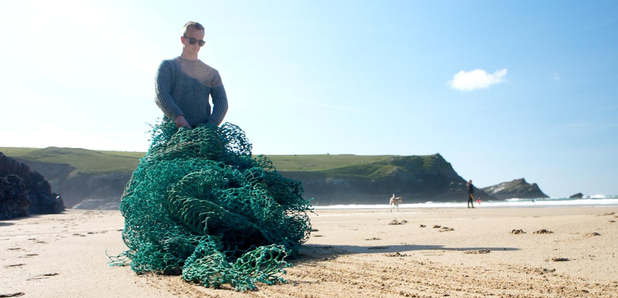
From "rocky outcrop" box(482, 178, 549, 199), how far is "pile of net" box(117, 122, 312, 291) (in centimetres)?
8248

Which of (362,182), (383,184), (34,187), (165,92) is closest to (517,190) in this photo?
(383,184)

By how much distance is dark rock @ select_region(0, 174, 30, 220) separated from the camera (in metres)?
14.0

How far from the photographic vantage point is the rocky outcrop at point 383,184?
65625mm

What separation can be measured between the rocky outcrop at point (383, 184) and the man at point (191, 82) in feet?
183

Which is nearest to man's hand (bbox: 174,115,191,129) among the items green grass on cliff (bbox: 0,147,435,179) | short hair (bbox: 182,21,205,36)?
short hair (bbox: 182,21,205,36)

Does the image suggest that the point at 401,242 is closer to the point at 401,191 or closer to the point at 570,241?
the point at 570,241

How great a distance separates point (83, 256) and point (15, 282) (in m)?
1.66

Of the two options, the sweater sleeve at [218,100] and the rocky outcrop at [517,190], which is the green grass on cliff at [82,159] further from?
the rocky outcrop at [517,190]

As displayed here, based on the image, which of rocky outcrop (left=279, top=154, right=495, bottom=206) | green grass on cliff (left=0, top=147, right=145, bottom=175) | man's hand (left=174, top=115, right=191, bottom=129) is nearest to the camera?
man's hand (left=174, top=115, right=191, bottom=129)

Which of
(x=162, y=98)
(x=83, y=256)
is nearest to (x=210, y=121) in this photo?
(x=162, y=98)

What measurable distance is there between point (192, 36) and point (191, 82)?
0.61 meters

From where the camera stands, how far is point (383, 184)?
228ft

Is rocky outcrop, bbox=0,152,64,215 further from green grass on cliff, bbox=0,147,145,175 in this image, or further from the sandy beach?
green grass on cliff, bbox=0,147,145,175

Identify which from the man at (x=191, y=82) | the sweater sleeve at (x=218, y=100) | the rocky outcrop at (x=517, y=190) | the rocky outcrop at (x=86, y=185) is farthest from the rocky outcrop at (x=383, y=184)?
the man at (x=191, y=82)
